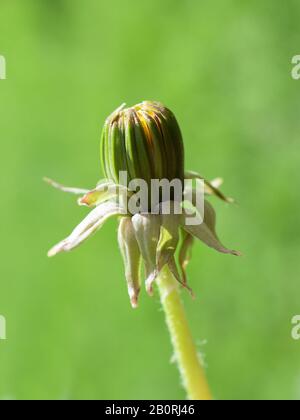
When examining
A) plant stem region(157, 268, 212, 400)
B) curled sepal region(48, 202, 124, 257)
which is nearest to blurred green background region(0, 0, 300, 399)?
plant stem region(157, 268, 212, 400)

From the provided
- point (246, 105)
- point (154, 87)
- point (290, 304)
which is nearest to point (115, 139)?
point (290, 304)

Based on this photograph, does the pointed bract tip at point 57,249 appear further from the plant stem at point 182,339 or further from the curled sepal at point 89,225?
the plant stem at point 182,339

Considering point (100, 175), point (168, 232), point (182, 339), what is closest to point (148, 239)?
point (168, 232)

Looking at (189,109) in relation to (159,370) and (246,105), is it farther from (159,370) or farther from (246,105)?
(159,370)

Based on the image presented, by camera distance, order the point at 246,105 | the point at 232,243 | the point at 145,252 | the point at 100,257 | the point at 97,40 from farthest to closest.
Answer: the point at 97,40 < the point at 246,105 < the point at 100,257 < the point at 232,243 < the point at 145,252

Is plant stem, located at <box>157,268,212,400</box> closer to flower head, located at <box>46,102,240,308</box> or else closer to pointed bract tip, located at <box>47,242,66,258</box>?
flower head, located at <box>46,102,240,308</box>

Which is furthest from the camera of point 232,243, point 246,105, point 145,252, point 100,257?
point 246,105

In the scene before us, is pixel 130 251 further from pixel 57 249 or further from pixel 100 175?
pixel 100 175
